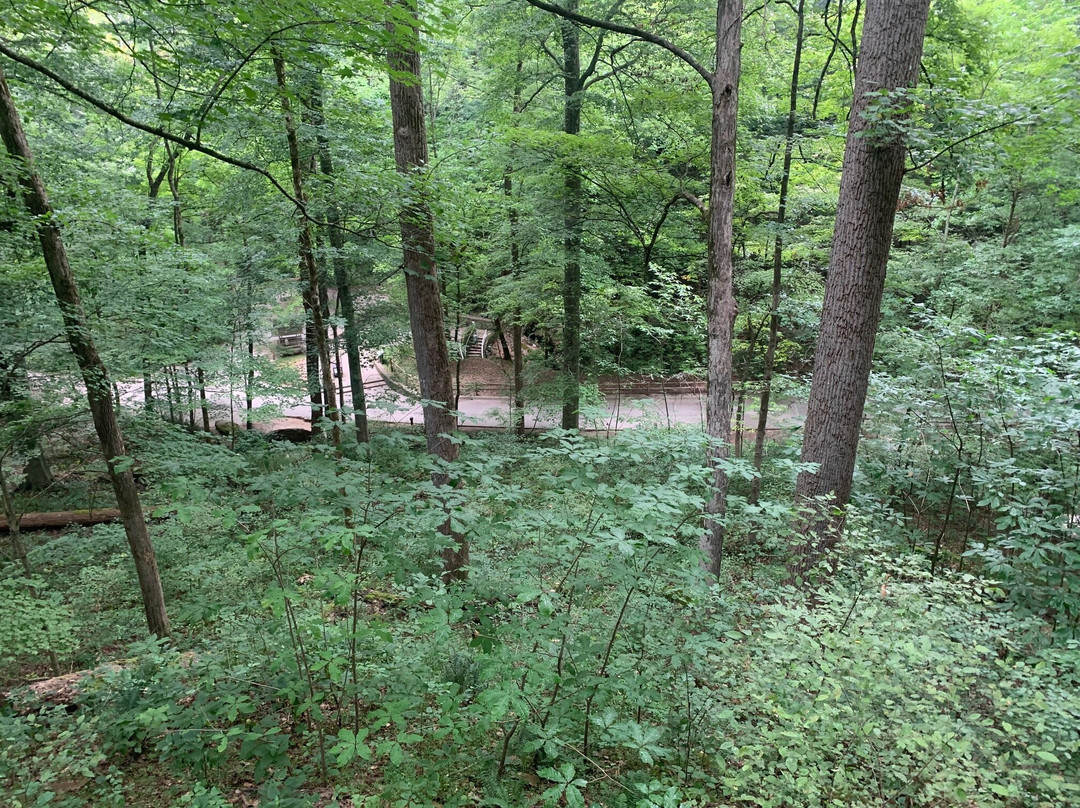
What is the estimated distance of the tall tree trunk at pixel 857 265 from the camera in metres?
4.89

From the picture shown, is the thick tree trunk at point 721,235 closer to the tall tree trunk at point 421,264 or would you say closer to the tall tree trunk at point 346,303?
the tall tree trunk at point 421,264

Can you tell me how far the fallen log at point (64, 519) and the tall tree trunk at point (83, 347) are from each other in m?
5.79

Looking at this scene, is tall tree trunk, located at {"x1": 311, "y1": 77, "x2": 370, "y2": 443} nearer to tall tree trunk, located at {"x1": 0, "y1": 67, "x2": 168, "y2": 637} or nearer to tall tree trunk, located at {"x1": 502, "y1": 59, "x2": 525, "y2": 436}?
tall tree trunk, located at {"x1": 502, "y1": 59, "x2": 525, "y2": 436}

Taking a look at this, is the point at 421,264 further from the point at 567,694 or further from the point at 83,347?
the point at 567,694

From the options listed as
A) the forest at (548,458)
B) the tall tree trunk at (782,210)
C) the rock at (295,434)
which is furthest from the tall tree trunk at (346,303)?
the tall tree trunk at (782,210)

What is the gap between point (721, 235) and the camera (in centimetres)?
610

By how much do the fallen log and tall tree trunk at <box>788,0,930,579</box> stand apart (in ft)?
38.5

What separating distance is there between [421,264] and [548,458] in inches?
91.9

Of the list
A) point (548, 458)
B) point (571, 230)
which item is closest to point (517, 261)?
point (571, 230)

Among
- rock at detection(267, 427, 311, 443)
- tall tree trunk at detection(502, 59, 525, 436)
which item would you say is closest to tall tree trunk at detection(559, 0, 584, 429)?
tall tree trunk at detection(502, 59, 525, 436)

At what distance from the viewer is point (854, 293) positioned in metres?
5.33

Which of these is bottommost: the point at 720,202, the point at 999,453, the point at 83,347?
the point at 999,453

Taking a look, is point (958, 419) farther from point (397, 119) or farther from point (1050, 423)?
point (397, 119)

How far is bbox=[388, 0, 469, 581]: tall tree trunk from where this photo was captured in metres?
5.03
